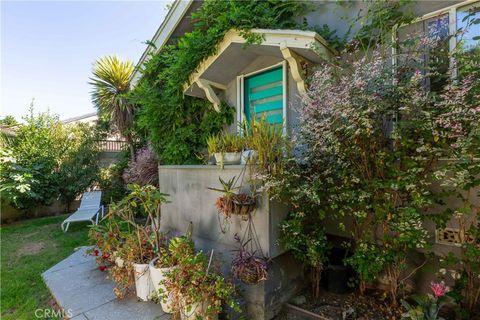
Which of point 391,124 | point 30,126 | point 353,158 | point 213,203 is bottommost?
point 213,203

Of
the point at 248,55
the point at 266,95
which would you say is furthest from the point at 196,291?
the point at 248,55

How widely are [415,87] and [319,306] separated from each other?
279 cm

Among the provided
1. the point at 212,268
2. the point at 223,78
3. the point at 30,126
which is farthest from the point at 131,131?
the point at 212,268

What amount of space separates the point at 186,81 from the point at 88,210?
526 cm

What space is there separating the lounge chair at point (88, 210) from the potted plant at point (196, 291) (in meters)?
5.29

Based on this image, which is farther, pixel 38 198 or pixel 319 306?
pixel 38 198

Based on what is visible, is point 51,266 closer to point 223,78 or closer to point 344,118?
point 223,78

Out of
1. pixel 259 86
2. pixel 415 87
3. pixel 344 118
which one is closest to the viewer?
pixel 415 87

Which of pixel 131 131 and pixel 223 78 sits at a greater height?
pixel 223 78

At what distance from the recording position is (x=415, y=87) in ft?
8.11

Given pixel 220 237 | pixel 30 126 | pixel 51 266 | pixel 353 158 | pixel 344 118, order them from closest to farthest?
pixel 344 118 < pixel 353 158 < pixel 220 237 < pixel 51 266 < pixel 30 126

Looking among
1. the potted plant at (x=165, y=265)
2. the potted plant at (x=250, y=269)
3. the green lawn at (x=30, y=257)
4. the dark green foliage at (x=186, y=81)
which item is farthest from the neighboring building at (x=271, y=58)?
the green lawn at (x=30, y=257)

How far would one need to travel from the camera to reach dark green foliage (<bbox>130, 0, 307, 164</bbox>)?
4.32m

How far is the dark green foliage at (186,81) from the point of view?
4324mm
